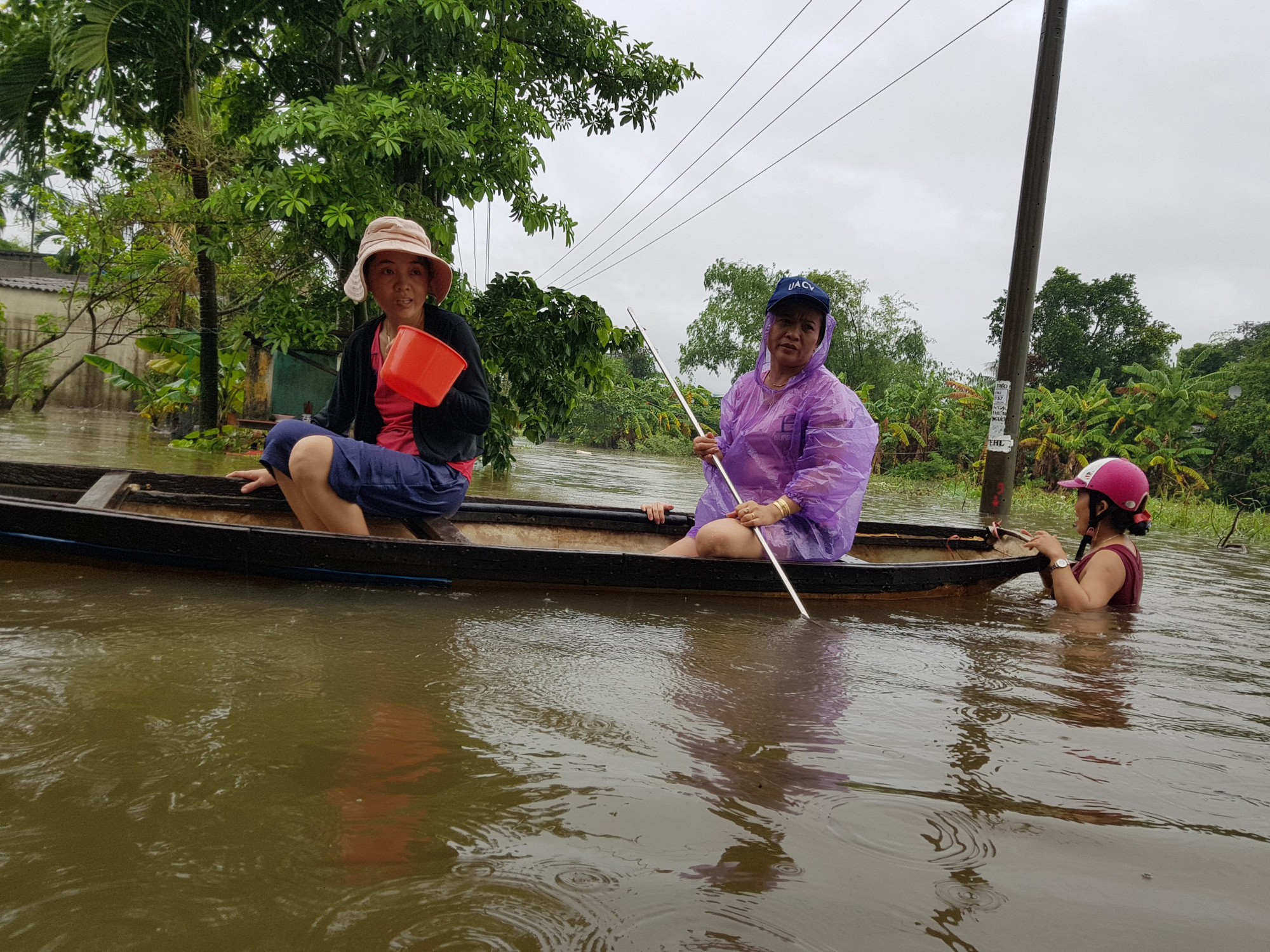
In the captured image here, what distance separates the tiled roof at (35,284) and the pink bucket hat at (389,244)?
16520mm

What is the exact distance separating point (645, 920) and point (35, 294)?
21052 millimetres

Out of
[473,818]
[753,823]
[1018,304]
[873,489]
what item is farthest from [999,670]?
[873,489]

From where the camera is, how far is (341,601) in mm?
3213

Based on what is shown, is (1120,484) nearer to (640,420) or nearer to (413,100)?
(413,100)

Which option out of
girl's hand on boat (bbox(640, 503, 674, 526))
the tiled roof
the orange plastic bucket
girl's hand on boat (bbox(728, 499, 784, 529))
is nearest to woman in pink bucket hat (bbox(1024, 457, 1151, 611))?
girl's hand on boat (bbox(728, 499, 784, 529))

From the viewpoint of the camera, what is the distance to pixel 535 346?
295 inches

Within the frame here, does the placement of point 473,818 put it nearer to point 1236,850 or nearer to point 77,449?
point 1236,850

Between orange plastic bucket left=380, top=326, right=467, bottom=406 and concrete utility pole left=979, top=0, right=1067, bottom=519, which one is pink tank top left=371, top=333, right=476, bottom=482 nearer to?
orange plastic bucket left=380, top=326, right=467, bottom=406

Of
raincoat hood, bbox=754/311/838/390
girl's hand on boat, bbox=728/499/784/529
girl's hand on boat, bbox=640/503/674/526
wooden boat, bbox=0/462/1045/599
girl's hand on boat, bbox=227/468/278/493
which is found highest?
raincoat hood, bbox=754/311/838/390

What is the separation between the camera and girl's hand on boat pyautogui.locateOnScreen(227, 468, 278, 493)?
3857 millimetres

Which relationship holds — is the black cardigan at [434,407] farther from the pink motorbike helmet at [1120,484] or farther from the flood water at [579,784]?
the pink motorbike helmet at [1120,484]

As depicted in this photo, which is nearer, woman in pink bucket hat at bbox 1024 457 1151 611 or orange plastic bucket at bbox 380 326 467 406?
orange plastic bucket at bbox 380 326 467 406

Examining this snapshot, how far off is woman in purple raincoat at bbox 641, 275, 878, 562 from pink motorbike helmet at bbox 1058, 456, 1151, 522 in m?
1.14

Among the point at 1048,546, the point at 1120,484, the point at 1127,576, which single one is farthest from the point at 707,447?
the point at 1127,576
